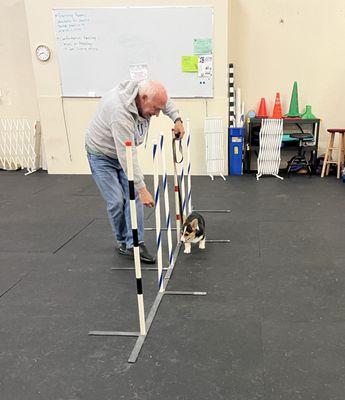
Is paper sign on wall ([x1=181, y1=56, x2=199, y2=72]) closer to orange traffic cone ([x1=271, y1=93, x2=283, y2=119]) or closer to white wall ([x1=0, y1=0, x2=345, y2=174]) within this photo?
white wall ([x1=0, y1=0, x2=345, y2=174])

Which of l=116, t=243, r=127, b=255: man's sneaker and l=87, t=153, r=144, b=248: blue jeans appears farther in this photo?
l=116, t=243, r=127, b=255: man's sneaker

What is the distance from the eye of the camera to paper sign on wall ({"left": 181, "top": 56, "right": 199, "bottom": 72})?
16.2 feet

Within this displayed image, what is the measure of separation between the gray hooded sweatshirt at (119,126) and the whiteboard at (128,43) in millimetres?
2607

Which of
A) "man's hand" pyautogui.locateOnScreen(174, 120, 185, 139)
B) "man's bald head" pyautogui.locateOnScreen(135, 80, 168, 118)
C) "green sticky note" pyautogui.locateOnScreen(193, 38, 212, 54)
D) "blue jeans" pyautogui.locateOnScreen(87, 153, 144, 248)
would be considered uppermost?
"green sticky note" pyautogui.locateOnScreen(193, 38, 212, 54)

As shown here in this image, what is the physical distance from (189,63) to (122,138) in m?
3.03

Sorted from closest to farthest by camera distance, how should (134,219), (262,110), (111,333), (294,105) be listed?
1. (134,219)
2. (111,333)
3. (294,105)
4. (262,110)

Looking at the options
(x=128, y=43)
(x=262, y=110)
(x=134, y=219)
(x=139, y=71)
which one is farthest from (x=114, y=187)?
(x=262, y=110)

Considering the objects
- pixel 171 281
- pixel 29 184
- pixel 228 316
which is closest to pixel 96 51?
pixel 29 184

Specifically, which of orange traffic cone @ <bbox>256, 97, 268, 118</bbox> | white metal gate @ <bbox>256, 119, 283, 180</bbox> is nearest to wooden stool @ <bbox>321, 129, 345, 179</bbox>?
white metal gate @ <bbox>256, 119, 283, 180</bbox>

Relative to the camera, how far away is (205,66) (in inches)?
195

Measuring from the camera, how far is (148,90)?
89.4 inches

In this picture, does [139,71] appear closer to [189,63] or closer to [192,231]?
[189,63]

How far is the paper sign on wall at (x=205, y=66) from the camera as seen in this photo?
4.93 meters

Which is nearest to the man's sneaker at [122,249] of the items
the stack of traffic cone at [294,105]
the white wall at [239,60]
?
the white wall at [239,60]
